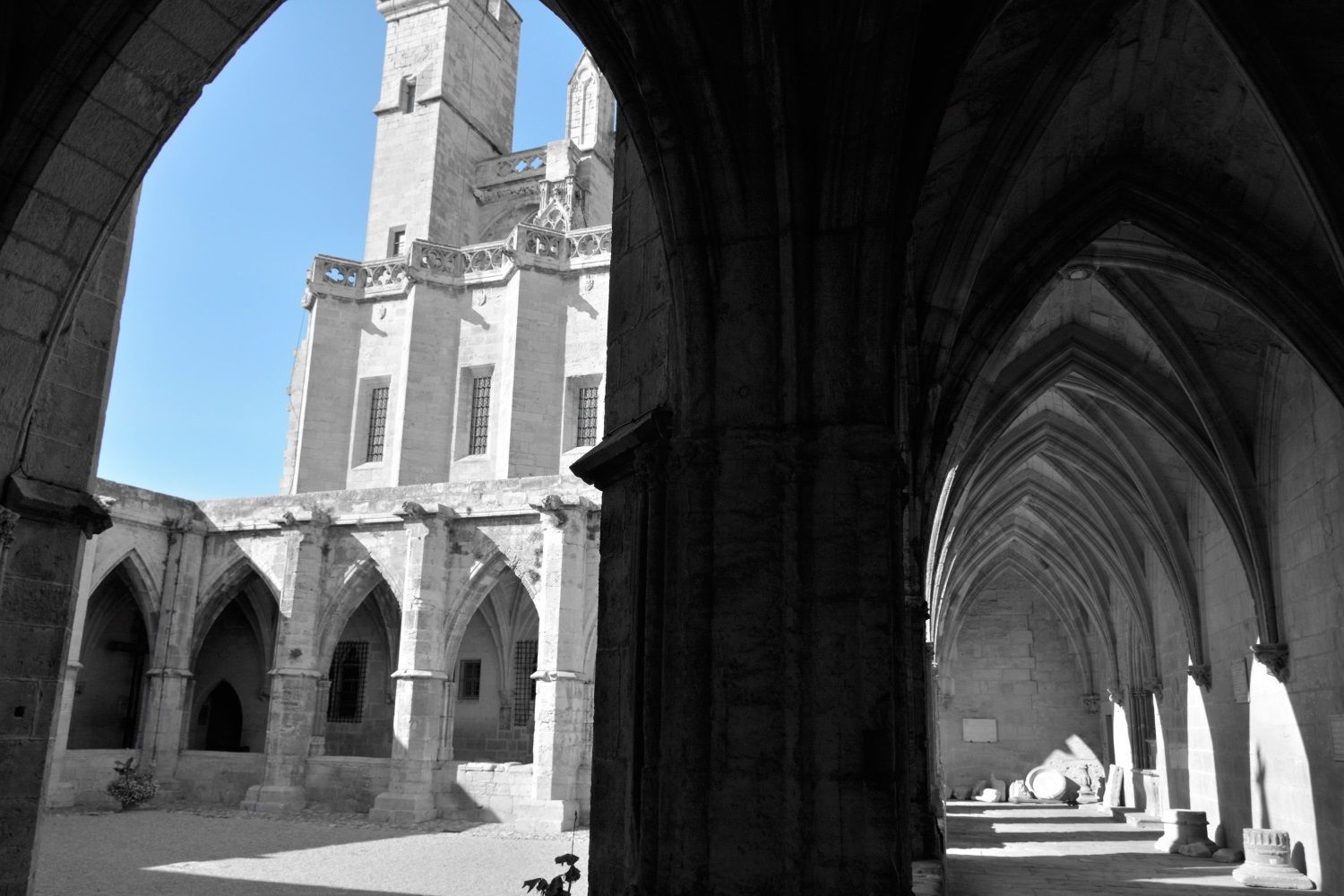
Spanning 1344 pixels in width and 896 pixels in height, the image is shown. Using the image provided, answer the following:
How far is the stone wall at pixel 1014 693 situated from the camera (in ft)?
87.1

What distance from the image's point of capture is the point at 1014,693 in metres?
26.9

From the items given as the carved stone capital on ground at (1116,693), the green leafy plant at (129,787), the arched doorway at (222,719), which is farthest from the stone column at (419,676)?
the carved stone capital on ground at (1116,693)

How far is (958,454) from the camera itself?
1088 cm

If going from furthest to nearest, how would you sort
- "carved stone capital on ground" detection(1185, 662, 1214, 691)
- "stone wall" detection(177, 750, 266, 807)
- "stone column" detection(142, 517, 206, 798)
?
"stone column" detection(142, 517, 206, 798), "stone wall" detection(177, 750, 266, 807), "carved stone capital on ground" detection(1185, 662, 1214, 691)

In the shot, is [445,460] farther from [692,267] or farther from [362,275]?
[692,267]

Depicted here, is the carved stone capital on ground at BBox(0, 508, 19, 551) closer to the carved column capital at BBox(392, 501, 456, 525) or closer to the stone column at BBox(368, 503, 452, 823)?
the stone column at BBox(368, 503, 452, 823)

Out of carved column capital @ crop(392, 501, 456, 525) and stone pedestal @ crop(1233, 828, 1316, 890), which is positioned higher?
carved column capital @ crop(392, 501, 456, 525)

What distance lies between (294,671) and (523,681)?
14.9 feet

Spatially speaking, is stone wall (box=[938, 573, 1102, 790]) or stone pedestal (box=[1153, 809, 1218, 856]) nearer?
stone pedestal (box=[1153, 809, 1218, 856])

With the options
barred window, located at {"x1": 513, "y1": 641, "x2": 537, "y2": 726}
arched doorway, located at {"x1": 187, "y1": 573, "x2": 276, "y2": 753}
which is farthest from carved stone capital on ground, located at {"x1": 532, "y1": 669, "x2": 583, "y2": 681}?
arched doorway, located at {"x1": 187, "y1": 573, "x2": 276, "y2": 753}

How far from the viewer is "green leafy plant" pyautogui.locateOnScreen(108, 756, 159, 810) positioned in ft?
58.1

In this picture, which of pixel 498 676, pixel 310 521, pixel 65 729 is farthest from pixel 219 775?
pixel 498 676

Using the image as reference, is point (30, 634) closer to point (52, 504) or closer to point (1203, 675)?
point (52, 504)

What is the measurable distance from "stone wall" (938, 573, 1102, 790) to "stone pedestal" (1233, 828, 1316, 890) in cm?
1516
